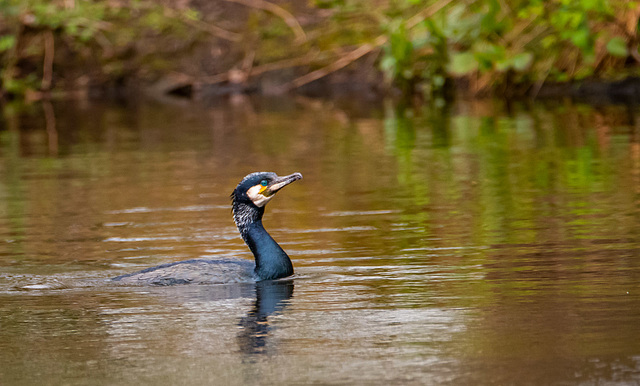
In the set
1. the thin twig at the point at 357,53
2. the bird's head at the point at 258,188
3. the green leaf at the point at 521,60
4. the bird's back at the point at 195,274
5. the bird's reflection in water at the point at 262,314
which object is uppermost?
the thin twig at the point at 357,53

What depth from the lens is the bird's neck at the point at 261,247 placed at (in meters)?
8.05

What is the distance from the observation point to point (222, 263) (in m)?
8.08

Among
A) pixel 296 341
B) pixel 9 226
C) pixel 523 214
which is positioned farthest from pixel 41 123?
pixel 296 341

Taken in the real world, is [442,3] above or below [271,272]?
above

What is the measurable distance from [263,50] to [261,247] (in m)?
22.4

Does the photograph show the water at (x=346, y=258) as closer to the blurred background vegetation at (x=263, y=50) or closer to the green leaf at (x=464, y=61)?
the green leaf at (x=464, y=61)

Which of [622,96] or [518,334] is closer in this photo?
[518,334]

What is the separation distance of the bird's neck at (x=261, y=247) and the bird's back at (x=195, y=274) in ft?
0.34

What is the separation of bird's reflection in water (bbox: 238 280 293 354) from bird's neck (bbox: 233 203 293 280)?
81 millimetres

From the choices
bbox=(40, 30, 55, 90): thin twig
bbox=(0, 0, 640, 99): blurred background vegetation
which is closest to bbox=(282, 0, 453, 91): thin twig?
bbox=(0, 0, 640, 99): blurred background vegetation

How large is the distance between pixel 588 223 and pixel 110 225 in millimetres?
4227

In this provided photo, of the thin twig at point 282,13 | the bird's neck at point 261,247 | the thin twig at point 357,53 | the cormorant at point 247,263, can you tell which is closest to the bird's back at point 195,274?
the cormorant at point 247,263

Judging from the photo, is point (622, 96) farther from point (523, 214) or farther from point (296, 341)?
point (296, 341)

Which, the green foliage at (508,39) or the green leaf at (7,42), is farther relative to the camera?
the green leaf at (7,42)
